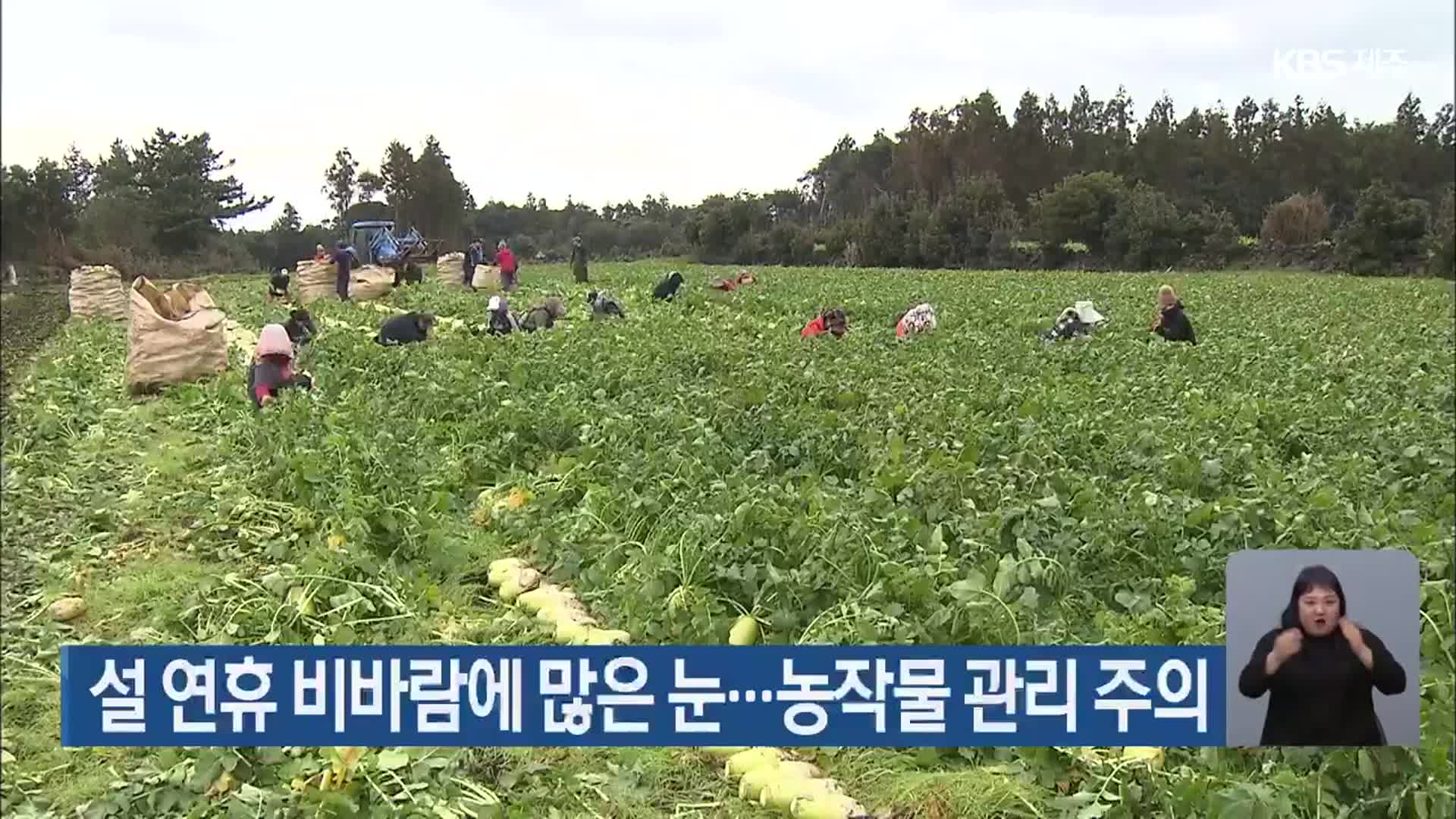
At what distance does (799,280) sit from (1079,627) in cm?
399

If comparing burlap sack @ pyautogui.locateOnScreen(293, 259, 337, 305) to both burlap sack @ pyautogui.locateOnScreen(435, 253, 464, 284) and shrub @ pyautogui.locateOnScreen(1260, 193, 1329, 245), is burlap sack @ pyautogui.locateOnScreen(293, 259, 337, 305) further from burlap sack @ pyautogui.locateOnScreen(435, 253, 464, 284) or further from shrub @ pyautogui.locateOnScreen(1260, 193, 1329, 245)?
shrub @ pyautogui.locateOnScreen(1260, 193, 1329, 245)

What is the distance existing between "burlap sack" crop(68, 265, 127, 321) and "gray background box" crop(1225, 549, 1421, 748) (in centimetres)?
317

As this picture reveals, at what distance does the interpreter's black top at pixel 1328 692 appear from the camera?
2580 mm

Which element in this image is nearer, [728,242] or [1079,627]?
[1079,627]

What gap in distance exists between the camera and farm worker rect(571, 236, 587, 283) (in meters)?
3.75

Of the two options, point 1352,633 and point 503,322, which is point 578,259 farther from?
point 503,322

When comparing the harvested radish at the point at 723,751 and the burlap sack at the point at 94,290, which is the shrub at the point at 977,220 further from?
the burlap sack at the point at 94,290

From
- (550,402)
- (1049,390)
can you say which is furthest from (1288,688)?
(550,402)

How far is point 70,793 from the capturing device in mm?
2736

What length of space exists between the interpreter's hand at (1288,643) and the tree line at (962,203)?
56.9 inches

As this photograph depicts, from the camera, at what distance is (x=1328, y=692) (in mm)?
2582

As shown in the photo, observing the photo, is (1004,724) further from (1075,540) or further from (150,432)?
(150,432)

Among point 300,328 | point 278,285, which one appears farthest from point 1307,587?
point 300,328

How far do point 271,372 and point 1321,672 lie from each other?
16.5 ft
